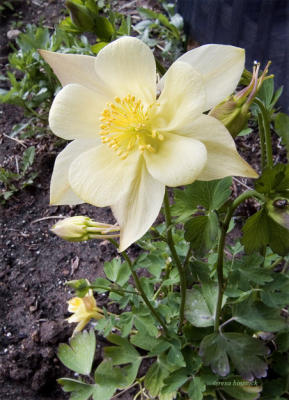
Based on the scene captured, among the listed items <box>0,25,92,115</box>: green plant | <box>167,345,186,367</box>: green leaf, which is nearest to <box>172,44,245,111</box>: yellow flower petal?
<box>167,345,186,367</box>: green leaf

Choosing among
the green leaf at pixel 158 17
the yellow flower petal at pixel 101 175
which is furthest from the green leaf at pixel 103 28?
the green leaf at pixel 158 17

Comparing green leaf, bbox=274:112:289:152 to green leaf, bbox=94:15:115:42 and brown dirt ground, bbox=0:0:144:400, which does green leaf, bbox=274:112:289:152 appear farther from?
brown dirt ground, bbox=0:0:144:400

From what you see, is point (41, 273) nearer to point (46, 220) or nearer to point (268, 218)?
point (46, 220)

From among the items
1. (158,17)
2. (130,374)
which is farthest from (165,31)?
(130,374)

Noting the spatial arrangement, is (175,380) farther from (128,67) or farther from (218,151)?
(128,67)

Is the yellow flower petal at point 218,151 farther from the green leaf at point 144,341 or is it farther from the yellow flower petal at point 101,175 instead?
the green leaf at point 144,341

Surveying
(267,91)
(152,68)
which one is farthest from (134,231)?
(267,91)
